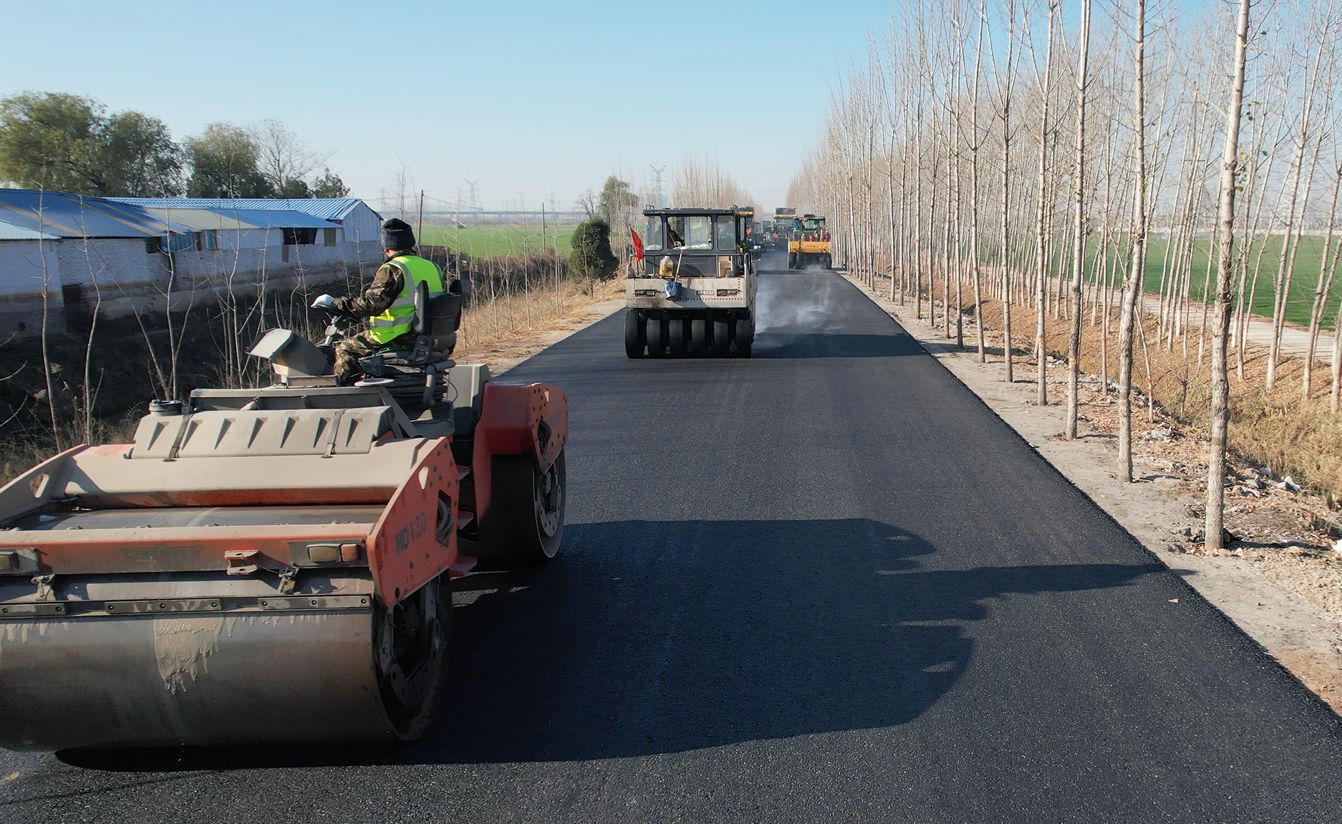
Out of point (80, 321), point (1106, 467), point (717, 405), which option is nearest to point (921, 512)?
point (1106, 467)

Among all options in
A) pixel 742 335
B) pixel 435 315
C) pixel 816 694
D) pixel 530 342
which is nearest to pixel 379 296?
pixel 435 315

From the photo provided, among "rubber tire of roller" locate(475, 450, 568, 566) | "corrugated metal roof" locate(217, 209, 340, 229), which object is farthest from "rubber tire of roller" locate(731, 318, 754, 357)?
Answer: "corrugated metal roof" locate(217, 209, 340, 229)

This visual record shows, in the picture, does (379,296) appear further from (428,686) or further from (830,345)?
(830,345)

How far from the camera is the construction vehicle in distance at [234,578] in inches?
139

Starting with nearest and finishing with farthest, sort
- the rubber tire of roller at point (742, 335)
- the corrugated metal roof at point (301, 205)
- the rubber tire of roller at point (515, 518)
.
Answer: the rubber tire of roller at point (515, 518) → the rubber tire of roller at point (742, 335) → the corrugated metal roof at point (301, 205)

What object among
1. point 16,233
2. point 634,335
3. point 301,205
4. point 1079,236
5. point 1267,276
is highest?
point 301,205

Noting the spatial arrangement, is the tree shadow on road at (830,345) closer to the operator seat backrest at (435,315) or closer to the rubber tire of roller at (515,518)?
the rubber tire of roller at (515,518)

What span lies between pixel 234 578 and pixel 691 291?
14.0m

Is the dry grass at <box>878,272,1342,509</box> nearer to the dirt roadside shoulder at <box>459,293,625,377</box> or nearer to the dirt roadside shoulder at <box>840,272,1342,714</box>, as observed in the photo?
the dirt roadside shoulder at <box>840,272,1342,714</box>

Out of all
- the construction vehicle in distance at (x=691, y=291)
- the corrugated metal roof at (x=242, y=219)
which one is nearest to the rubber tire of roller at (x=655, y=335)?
the construction vehicle in distance at (x=691, y=291)

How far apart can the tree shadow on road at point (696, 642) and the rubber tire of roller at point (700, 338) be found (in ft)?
34.9

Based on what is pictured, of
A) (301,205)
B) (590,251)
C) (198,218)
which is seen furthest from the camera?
(301,205)

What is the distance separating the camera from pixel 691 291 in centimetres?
1727

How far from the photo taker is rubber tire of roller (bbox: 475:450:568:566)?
18.8ft
